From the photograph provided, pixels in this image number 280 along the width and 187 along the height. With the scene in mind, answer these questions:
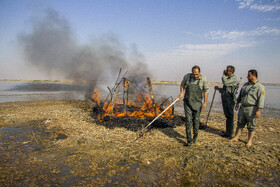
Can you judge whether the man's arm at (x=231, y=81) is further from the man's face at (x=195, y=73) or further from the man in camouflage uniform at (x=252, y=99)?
the man's face at (x=195, y=73)

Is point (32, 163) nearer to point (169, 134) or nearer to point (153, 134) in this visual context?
point (153, 134)

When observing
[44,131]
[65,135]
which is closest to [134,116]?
[65,135]

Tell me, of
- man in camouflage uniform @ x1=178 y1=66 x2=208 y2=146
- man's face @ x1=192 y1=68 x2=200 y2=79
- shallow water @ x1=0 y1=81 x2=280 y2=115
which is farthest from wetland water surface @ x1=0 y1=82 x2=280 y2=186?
shallow water @ x1=0 y1=81 x2=280 y2=115

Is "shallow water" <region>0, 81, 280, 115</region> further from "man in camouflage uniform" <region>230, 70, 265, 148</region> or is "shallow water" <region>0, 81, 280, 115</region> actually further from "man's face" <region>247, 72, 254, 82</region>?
"man's face" <region>247, 72, 254, 82</region>

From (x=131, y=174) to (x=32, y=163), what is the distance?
9.15 feet

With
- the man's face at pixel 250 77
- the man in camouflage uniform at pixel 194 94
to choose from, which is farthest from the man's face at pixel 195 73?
the man's face at pixel 250 77

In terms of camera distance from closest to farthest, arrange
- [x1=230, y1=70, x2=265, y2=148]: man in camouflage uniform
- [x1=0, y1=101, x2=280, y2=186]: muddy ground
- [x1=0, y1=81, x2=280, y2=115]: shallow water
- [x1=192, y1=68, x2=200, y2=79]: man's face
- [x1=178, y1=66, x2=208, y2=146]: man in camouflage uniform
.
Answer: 1. [x1=0, y1=101, x2=280, y2=186]: muddy ground
2. [x1=230, y1=70, x2=265, y2=148]: man in camouflage uniform
3. [x1=192, y1=68, x2=200, y2=79]: man's face
4. [x1=178, y1=66, x2=208, y2=146]: man in camouflage uniform
5. [x1=0, y1=81, x2=280, y2=115]: shallow water

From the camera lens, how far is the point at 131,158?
4.89 m

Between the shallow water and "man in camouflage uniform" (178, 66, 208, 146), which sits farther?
the shallow water

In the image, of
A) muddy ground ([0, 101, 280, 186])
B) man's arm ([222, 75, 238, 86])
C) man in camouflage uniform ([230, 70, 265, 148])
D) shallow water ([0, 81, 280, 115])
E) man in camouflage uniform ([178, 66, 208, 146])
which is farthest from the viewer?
shallow water ([0, 81, 280, 115])

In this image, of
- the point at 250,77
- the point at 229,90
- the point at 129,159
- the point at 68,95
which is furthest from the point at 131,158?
the point at 68,95

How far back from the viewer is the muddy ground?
385 centimetres

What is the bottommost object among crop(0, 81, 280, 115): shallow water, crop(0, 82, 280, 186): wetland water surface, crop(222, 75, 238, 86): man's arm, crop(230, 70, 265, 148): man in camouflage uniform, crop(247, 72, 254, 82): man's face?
crop(0, 81, 280, 115): shallow water

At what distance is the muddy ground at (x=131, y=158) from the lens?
385 cm
